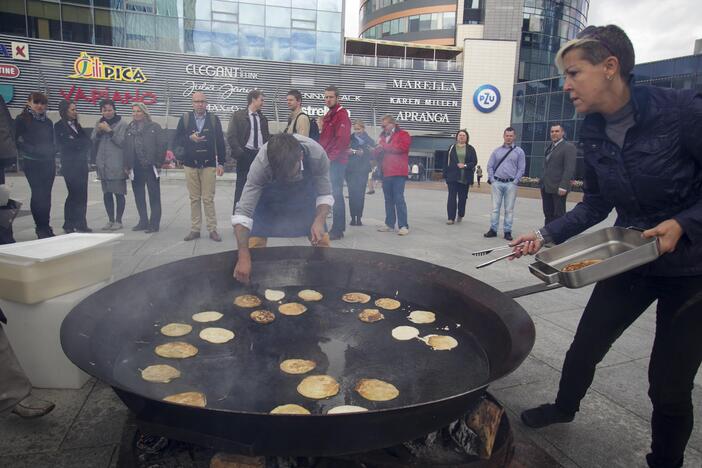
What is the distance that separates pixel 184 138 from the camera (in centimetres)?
677

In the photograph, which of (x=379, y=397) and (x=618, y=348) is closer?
(x=379, y=397)

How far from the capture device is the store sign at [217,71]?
86.5 feet

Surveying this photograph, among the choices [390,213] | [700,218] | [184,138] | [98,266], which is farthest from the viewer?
[390,213]

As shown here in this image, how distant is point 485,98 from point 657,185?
1295 inches

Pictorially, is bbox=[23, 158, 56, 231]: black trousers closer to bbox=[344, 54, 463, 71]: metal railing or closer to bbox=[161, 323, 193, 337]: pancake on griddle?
bbox=[161, 323, 193, 337]: pancake on griddle

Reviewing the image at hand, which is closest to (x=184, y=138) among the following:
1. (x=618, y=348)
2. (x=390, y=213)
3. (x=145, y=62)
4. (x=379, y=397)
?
(x=390, y=213)

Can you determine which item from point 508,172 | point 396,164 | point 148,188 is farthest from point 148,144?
point 508,172

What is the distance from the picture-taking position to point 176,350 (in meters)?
2.37

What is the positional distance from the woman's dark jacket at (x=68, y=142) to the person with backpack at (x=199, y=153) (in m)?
1.65

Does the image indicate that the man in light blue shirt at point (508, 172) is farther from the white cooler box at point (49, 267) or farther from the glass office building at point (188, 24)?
the glass office building at point (188, 24)

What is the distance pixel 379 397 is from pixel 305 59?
29791 mm

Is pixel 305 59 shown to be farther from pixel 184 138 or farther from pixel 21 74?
pixel 184 138

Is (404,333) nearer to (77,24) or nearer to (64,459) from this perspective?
(64,459)

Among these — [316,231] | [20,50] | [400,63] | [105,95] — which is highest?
[400,63]
